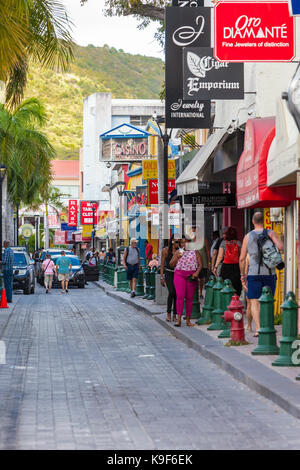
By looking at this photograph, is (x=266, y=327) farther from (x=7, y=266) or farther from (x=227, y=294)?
(x=7, y=266)

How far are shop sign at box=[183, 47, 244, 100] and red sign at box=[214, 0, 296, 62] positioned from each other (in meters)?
2.84

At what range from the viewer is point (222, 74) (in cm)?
1761

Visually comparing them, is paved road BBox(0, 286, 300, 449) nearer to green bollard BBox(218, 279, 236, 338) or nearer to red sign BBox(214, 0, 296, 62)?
green bollard BBox(218, 279, 236, 338)

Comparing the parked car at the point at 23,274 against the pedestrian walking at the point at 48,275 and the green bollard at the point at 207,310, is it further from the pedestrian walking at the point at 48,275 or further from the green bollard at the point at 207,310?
the green bollard at the point at 207,310

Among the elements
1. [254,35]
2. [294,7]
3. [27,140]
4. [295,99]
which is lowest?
[295,99]

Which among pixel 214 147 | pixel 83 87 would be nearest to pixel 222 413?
pixel 214 147

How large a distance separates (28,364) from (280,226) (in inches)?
307

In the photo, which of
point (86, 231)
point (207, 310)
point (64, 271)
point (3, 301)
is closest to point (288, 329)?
point (207, 310)

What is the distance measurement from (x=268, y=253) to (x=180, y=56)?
706cm

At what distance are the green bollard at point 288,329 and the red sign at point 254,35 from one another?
4.78m

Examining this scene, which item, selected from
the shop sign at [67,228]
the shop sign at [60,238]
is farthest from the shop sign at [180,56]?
the shop sign at [60,238]

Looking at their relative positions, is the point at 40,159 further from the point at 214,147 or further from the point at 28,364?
the point at 28,364

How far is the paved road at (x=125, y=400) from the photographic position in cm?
765

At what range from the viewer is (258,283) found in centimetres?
1428
